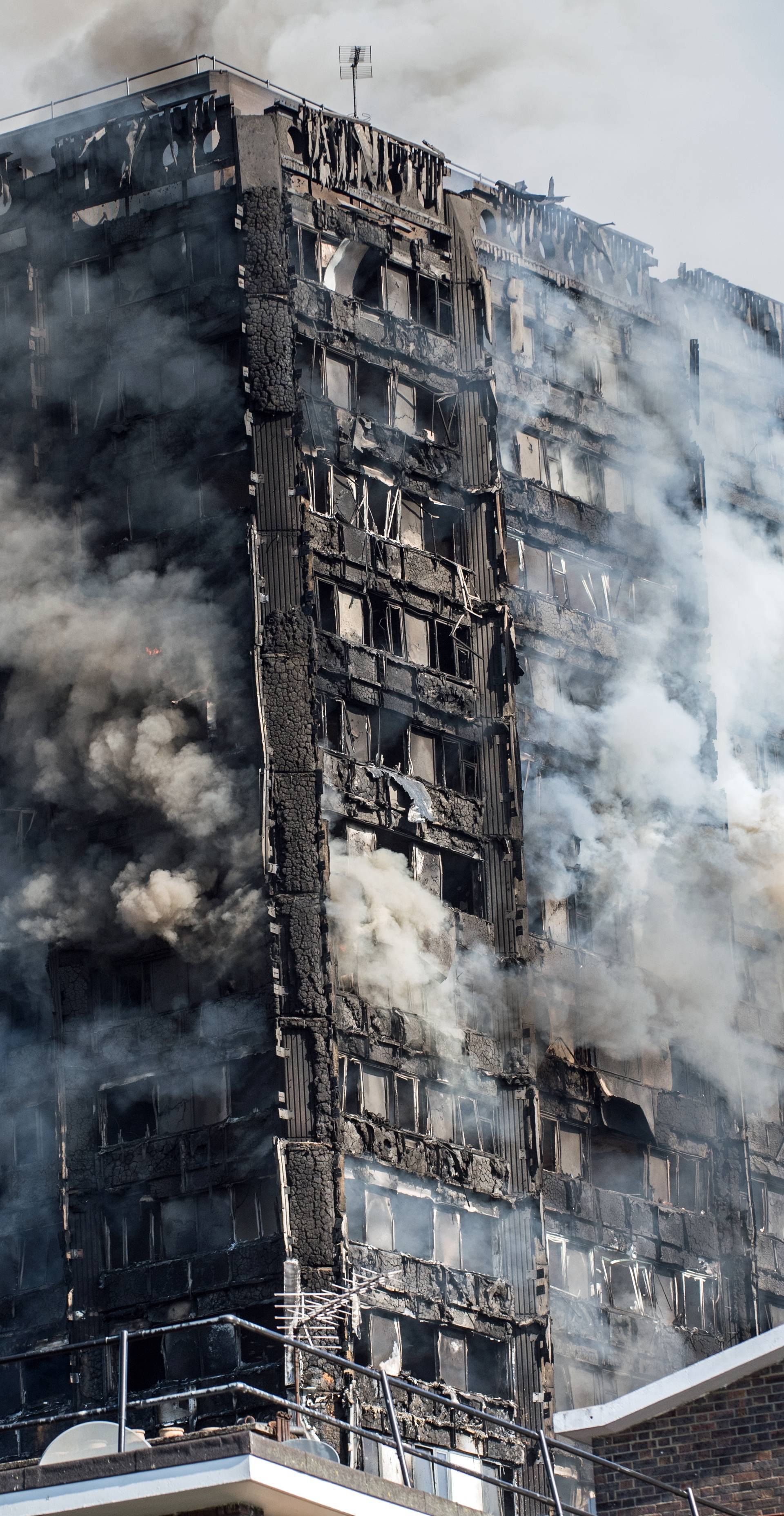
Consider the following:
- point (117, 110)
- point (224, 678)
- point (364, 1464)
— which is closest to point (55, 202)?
point (117, 110)

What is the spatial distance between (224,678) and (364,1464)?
1695 centimetres

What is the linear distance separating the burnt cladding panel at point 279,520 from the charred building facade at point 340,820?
0.09m

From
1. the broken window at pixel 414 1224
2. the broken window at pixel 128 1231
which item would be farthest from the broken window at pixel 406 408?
the broken window at pixel 128 1231

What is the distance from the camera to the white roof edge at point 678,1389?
104 ft

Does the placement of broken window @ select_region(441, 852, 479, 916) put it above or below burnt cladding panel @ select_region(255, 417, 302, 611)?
below

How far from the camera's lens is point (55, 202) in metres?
63.4

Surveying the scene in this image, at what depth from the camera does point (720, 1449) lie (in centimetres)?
3259

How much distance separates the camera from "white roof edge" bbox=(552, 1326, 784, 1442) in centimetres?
3175

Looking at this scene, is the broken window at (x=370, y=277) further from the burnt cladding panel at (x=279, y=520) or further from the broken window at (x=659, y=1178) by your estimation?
the broken window at (x=659, y=1178)

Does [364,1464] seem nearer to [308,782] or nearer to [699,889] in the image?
[308,782]

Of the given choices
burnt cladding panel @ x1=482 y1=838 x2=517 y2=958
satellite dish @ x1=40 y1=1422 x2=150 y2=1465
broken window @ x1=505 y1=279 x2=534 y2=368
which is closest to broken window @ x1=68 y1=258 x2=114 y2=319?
broken window @ x1=505 y1=279 x2=534 y2=368

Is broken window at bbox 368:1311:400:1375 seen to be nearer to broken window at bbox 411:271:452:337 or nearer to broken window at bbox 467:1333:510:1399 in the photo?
broken window at bbox 467:1333:510:1399

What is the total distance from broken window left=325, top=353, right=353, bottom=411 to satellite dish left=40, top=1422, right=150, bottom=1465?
125 feet

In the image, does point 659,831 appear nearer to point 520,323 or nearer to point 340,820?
point 340,820
